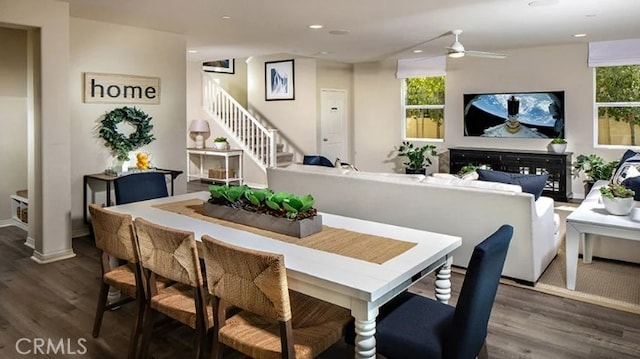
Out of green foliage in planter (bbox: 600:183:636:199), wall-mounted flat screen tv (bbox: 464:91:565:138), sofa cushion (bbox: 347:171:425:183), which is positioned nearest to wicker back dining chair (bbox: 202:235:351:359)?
sofa cushion (bbox: 347:171:425:183)

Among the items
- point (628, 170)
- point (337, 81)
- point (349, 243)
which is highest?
point (337, 81)

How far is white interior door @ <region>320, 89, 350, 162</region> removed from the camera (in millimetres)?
9547

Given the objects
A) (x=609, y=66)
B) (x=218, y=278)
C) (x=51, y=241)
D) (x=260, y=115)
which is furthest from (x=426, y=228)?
(x=260, y=115)

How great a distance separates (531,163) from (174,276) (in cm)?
670

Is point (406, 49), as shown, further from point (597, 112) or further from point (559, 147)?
point (597, 112)

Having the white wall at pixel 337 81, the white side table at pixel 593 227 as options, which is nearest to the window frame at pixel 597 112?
the white side table at pixel 593 227

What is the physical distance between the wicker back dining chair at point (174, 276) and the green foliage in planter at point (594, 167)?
6.59 meters

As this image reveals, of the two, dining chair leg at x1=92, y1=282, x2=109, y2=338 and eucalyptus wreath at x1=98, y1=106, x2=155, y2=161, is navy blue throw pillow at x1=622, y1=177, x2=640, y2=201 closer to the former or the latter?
dining chair leg at x1=92, y1=282, x2=109, y2=338

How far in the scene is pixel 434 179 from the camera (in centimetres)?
429

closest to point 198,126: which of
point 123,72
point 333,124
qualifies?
point 333,124

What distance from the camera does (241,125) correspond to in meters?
9.13

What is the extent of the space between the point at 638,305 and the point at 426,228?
1.63 metres

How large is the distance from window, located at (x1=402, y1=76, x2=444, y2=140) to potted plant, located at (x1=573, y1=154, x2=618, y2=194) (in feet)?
8.16

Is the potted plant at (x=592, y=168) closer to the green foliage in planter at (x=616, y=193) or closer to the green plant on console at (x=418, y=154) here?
the green plant on console at (x=418, y=154)
